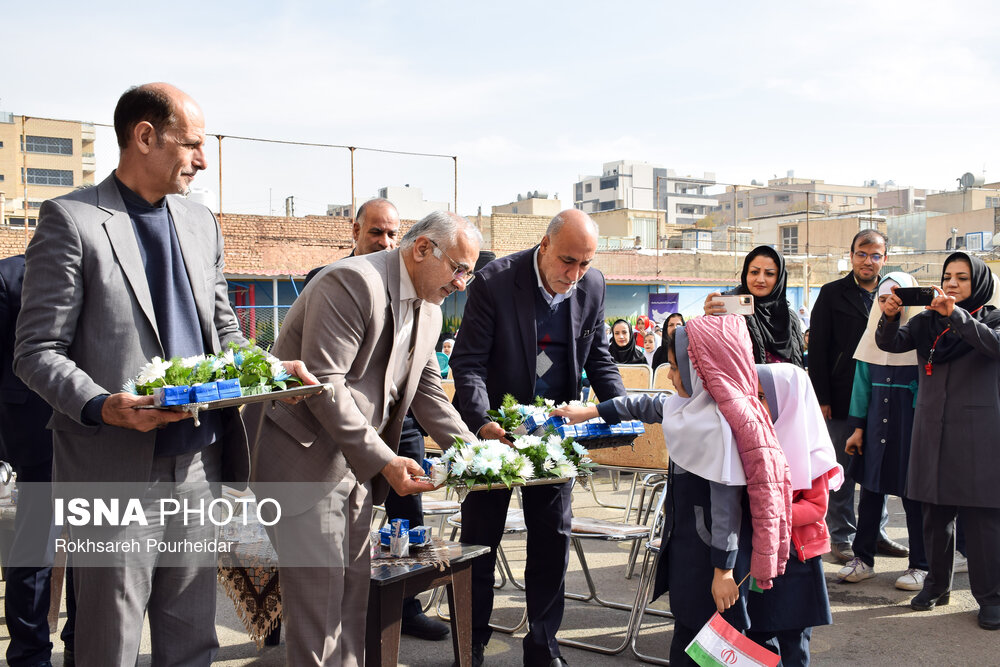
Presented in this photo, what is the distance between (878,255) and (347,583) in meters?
4.52

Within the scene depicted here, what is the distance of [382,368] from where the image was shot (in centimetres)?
328

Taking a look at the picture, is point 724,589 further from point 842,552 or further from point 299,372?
point 842,552

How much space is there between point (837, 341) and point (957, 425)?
128 cm

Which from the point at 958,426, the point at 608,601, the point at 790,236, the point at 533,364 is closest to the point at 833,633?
the point at 608,601

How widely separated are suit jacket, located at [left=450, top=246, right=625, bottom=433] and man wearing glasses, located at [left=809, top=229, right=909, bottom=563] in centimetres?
271

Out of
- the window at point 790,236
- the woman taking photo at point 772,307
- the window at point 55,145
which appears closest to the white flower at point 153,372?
the woman taking photo at point 772,307

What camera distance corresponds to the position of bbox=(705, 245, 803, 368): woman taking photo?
513cm

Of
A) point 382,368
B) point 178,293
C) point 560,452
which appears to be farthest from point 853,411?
point 178,293

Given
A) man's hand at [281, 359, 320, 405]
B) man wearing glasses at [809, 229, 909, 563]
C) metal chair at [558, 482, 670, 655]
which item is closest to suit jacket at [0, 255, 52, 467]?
man's hand at [281, 359, 320, 405]

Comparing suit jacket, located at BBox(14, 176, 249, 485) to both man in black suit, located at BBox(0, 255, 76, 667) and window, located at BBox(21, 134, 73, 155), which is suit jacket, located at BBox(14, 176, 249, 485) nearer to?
man in black suit, located at BBox(0, 255, 76, 667)

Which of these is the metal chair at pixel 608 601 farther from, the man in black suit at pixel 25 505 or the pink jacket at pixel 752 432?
the man in black suit at pixel 25 505

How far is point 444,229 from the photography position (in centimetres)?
320

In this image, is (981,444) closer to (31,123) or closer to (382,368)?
(382,368)

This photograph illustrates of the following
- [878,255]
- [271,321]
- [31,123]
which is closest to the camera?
[878,255]
